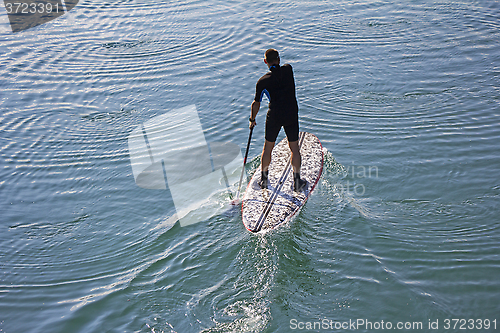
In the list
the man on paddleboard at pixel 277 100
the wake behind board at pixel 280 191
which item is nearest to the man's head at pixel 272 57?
the man on paddleboard at pixel 277 100

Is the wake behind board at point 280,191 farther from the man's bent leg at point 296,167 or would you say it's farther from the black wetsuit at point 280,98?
the black wetsuit at point 280,98

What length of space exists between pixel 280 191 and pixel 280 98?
170 cm

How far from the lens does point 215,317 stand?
15.4 ft

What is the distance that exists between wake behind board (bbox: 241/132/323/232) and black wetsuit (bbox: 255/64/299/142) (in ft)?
3.17

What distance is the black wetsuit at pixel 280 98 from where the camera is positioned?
586 centimetres

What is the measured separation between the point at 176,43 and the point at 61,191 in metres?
8.38

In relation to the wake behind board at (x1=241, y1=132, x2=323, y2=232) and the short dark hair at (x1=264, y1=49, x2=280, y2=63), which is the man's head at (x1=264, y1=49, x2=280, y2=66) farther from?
the wake behind board at (x1=241, y1=132, x2=323, y2=232)

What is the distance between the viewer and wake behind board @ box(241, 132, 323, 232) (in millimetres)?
6109

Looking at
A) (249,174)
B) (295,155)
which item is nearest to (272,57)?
(295,155)

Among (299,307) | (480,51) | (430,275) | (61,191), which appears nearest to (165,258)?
(299,307)

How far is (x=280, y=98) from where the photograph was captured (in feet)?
19.7

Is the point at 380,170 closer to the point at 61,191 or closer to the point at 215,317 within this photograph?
the point at 215,317

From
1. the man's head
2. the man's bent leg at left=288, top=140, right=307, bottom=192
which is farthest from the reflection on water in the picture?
the man's head

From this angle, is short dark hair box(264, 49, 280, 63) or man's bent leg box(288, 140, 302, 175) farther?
man's bent leg box(288, 140, 302, 175)
